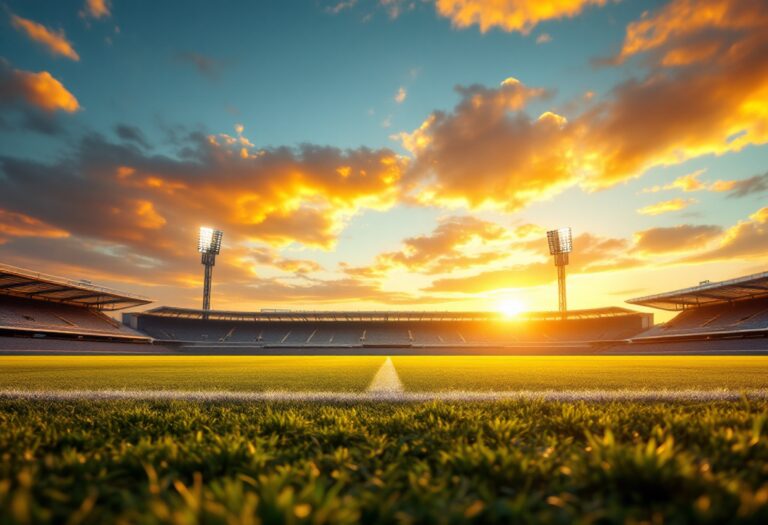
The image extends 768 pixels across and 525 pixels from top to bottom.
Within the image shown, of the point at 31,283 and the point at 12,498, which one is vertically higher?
the point at 31,283

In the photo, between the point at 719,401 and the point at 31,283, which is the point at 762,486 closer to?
the point at 719,401

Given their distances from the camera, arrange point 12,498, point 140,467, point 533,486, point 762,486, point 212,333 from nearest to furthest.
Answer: point 12,498 < point 762,486 < point 533,486 < point 140,467 < point 212,333

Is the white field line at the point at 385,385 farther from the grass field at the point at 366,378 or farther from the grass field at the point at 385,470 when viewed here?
the grass field at the point at 385,470

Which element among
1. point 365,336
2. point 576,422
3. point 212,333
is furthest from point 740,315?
point 212,333

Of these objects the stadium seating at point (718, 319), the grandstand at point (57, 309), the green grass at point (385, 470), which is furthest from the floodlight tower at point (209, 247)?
the stadium seating at point (718, 319)

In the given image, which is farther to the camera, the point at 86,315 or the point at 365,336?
the point at 365,336

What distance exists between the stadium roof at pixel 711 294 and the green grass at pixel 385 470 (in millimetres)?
48924

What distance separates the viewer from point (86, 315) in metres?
50.7

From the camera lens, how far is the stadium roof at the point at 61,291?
37.5 m

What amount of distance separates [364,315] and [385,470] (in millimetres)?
59937

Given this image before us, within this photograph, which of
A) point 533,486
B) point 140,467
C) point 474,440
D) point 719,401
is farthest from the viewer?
point 719,401

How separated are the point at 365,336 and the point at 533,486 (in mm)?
60026

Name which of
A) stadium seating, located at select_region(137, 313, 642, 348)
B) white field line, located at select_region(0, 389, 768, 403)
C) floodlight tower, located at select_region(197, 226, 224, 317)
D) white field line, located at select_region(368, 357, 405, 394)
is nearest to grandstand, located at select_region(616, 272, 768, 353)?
stadium seating, located at select_region(137, 313, 642, 348)

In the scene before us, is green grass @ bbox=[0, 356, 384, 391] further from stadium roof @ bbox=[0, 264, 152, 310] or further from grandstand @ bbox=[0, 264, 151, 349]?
grandstand @ bbox=[0, 264, 151, 349]
